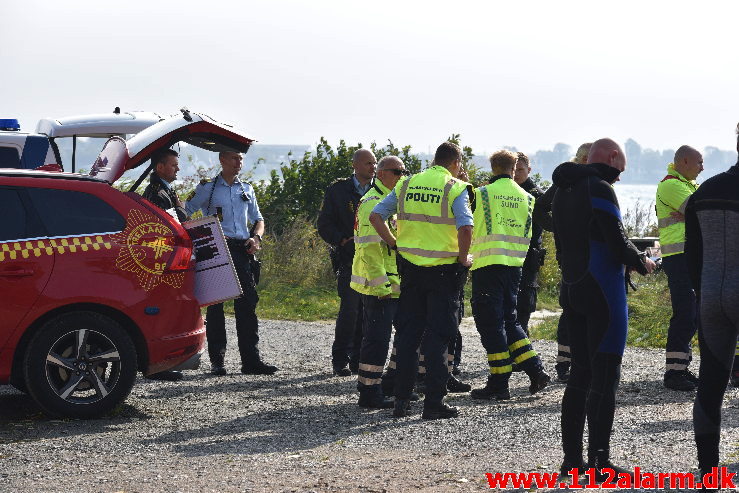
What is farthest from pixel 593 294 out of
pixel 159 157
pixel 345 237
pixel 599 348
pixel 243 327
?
pixel 243 327

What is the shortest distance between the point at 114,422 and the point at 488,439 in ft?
9.05

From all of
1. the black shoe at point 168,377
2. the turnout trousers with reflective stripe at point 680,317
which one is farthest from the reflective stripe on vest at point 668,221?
the black shoe at point 168,377

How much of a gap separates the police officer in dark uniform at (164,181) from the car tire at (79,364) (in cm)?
177

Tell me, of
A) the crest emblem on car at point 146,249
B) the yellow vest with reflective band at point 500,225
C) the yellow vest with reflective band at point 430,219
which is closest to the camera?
the yellow vest with reflective band at point 430,219

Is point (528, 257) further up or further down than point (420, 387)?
further up

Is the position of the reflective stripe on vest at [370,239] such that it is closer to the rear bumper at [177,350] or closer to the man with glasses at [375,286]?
the man with glasses at [375,286]

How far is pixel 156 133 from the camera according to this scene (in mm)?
8852

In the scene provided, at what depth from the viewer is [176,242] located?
8.69m

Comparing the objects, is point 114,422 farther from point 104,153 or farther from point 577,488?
point 577,488

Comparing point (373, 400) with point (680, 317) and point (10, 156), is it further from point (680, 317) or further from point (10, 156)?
point (10, 156)

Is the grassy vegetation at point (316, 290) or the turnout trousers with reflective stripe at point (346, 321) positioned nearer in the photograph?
the turnout trousers with reflective stripe at point (346, 321)

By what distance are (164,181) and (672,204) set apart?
4.46m

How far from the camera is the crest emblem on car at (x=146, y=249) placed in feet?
27.6

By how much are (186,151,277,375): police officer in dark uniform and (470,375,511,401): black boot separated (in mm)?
2426
